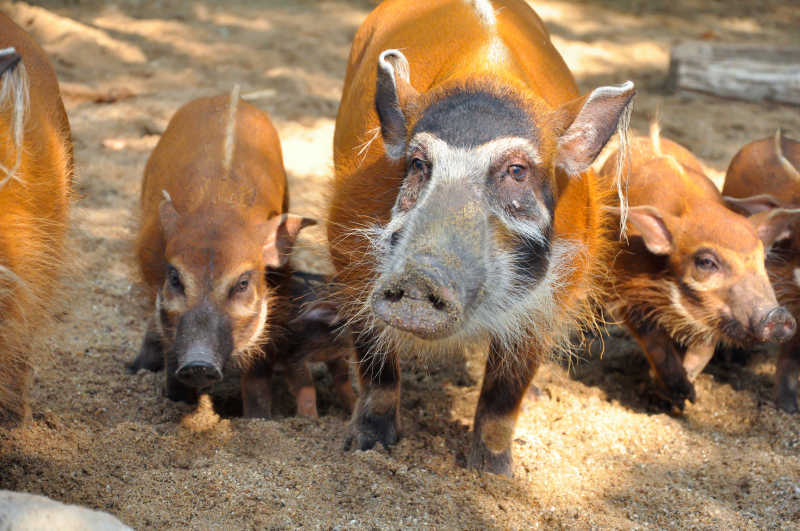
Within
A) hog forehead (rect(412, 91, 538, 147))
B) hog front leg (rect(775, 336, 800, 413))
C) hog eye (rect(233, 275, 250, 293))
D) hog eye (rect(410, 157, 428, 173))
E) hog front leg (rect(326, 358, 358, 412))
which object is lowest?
hog front leg (rect(326, 358, 358, 412))

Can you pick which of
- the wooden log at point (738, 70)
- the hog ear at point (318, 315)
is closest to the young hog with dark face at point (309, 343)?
the hog ear at point (318, 315)

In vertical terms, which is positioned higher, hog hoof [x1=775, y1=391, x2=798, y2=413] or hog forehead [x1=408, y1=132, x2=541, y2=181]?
hog forehead [x1=408, y1=132, x2=541, y2=181]

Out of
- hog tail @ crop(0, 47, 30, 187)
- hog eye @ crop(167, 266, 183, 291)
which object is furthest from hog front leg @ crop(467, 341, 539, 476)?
hog tail @ crop(0, 47, 30, 187)

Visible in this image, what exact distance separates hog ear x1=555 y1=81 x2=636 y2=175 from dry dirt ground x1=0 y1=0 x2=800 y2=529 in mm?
1133

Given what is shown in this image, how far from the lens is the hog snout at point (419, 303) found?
244cm

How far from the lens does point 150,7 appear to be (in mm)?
8320

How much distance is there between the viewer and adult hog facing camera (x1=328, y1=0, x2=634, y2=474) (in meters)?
2.64

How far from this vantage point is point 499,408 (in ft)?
11.0

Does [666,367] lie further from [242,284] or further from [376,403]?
[242,284]

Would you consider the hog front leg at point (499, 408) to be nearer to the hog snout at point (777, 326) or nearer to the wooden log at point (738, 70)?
the hog snout at point (777, 326)

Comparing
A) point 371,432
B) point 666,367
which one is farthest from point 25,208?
point 666,367

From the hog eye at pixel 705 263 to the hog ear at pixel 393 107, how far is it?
165cm

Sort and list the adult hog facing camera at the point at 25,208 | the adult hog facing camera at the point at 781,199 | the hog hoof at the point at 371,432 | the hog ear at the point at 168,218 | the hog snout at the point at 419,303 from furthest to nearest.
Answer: the adult hog facing camera at the point at 781,199
the hog ear at the point at 168,218
the hog hoof at the point at 371,432
the adult hog facing camera at the point at 25,208
the hog snout at the point at 419,303

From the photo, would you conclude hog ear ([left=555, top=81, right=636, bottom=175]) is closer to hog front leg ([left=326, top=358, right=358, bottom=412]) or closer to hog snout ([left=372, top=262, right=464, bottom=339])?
hog snout ([left=372, top=262, right=464, bottom=339])
